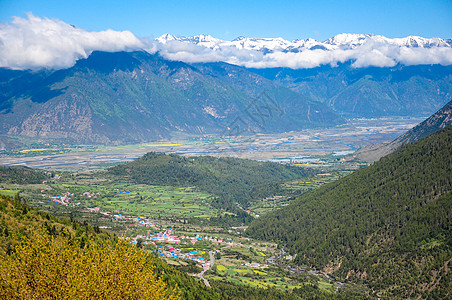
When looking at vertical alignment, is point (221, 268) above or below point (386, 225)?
below

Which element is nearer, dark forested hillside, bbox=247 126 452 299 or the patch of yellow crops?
dark forested hillside, bbox=247 126 452 299

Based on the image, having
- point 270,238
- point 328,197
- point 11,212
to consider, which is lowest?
point 270,238

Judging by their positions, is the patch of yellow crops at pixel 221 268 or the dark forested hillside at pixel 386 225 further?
the patch of yellow crops at pixel 221 268

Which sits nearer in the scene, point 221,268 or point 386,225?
point 221,268

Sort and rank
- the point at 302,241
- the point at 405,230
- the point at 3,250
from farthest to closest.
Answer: the point at 302,241 → the point at 405,230 → the point at 3,250

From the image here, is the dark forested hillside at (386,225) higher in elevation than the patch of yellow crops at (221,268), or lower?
higher

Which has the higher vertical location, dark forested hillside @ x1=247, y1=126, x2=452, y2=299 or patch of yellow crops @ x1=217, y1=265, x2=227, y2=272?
dark forested hillside @ x1=247, y1=126, x2=452, y2=299

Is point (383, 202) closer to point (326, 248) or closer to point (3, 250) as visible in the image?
point (326, 248)

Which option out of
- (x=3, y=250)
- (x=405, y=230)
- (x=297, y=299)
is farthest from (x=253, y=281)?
(x=3, y=250)
